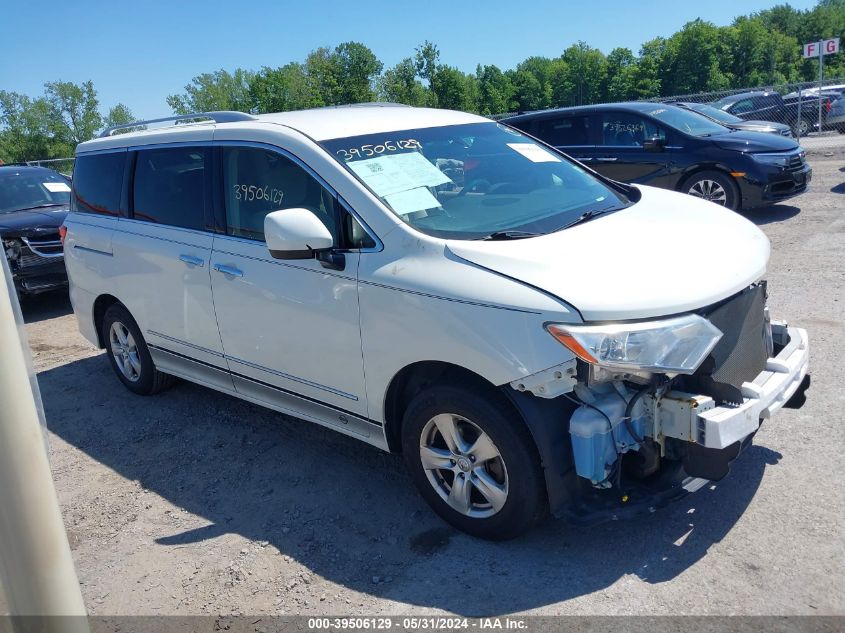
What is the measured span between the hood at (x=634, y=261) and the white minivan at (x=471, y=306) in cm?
1

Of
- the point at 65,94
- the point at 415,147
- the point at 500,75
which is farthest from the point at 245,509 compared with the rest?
the point at 500,75

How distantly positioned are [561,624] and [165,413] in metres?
3.61

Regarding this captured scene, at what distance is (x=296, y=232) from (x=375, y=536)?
1.55 meters

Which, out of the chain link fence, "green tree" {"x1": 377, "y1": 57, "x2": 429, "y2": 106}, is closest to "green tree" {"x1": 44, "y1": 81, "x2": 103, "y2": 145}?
"green tree" {"x1": 377, "y1": 57, "x2": 429, "y2": 106}

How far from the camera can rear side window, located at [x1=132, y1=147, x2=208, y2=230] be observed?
462 cm

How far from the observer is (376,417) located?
3.68 m

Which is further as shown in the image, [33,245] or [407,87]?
[407,87]

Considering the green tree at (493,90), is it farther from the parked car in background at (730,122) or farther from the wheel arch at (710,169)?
the wheel arch at (710,169)

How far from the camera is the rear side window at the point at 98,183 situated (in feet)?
17.8

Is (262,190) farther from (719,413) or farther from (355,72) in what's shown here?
(355,72)

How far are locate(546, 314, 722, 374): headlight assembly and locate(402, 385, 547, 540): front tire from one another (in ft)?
1.56

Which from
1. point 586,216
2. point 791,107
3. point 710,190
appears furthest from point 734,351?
point 791,107

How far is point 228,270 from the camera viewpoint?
14.0ft

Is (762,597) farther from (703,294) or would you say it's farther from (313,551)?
(313,551)
